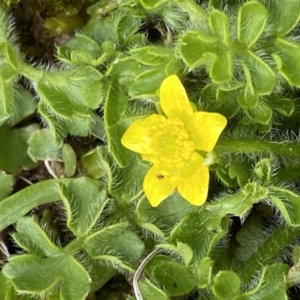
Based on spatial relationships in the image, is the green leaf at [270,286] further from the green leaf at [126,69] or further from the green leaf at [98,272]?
the green leaf at [126,69]

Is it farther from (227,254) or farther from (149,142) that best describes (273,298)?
(149,142)

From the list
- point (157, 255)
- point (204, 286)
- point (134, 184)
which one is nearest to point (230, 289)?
point (204, 286)

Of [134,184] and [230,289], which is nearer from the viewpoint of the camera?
[230,289]

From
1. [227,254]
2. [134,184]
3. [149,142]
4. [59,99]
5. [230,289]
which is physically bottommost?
[227,254]

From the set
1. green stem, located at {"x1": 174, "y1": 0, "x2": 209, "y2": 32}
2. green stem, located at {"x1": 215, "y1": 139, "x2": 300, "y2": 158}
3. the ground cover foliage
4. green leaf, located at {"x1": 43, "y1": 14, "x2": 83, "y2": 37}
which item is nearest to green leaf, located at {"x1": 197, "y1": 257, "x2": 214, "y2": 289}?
the ground cover foliage

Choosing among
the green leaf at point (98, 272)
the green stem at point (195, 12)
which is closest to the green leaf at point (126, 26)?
the green stem at point (195, 12)

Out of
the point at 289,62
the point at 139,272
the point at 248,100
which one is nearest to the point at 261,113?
the point at 248,100
